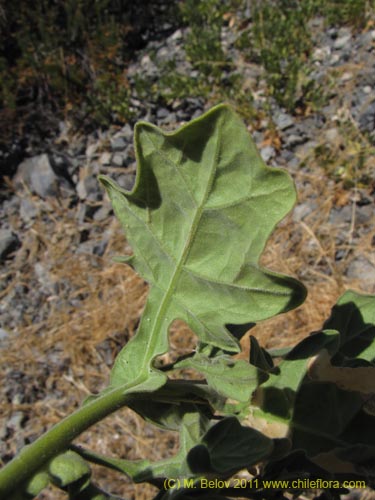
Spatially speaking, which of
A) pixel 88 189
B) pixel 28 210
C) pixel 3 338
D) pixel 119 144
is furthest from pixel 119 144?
pixel 3 338

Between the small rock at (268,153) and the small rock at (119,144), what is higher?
the small rock at (119,144)

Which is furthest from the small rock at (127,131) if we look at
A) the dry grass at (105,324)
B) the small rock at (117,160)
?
the dry grass at (105,324)

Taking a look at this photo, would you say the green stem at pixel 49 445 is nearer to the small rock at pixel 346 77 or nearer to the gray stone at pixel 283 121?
the gray stone at pixel 283 121

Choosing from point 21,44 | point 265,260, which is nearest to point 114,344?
point 265,260

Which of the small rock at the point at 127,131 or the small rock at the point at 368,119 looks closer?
the small rock at the point at 368,119

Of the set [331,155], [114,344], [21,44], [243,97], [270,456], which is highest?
[21,44]

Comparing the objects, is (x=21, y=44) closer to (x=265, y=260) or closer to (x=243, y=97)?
(x=243, y=97)

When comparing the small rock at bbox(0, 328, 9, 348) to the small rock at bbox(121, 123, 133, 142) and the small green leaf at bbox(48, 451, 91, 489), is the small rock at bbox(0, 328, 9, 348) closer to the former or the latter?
the small rock at bbox(121, 123, 133, 142)
